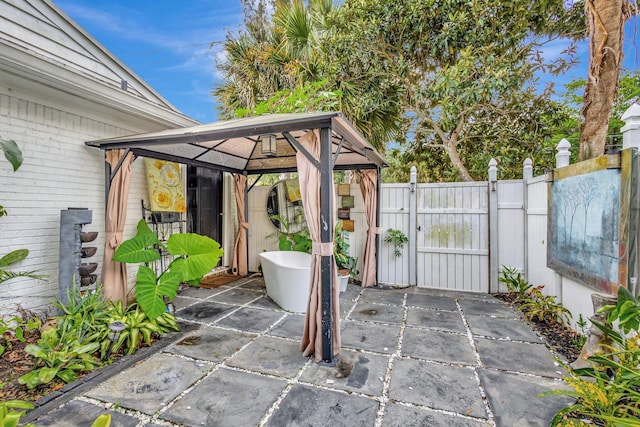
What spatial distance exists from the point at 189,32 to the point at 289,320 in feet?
38.5

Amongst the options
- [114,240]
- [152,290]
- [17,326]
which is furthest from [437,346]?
[17,326]

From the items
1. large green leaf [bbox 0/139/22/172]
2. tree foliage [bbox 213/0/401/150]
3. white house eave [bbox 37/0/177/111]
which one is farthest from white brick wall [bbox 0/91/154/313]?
tree foliage [bbox 213/0/401/150]

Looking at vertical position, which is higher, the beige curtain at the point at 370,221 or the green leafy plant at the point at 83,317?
the beige curtain at the point at 370,221

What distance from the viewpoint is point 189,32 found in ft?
36.3

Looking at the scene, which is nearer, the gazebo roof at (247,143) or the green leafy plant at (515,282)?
the gazebo roof at (247,143)

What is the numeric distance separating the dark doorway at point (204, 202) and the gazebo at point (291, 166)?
1.64 feet

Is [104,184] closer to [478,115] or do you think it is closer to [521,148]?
[478,115]

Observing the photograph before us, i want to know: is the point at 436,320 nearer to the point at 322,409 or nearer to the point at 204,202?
the point at 322,409

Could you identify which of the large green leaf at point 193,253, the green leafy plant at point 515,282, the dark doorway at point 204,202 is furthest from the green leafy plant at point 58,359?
the green leafy plant at point 515,282

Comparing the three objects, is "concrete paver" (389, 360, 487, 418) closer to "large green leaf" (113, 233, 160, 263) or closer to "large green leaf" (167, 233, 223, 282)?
"large green leaf" (167, 233, 223, 282)

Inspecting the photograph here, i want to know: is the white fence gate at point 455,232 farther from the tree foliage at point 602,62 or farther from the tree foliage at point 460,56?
the tree foliage at point 460,56

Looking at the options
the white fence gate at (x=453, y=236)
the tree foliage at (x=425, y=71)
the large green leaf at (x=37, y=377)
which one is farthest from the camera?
the tree foliage at (x=425, y=71)

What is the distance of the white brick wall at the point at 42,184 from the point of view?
288 centimetres

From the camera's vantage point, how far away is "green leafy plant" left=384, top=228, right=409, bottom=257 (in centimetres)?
505
